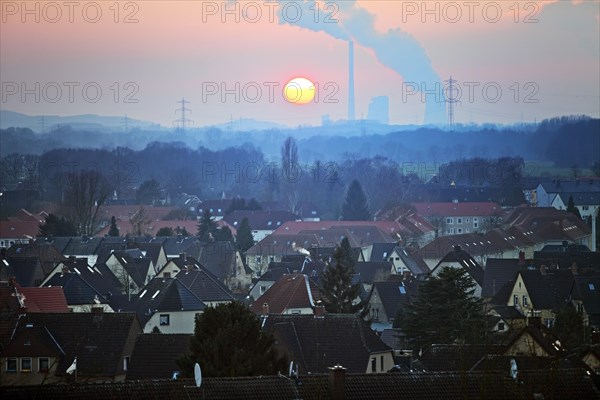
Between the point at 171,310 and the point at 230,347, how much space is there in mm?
16953

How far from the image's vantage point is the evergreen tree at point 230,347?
972 inches

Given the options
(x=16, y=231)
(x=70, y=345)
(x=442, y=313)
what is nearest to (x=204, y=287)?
(x=442, y=313)

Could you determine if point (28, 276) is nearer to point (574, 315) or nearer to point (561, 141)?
point (574, 315)

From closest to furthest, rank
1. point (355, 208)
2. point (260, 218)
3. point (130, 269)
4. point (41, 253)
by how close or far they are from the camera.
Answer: point (130, 269) < point (41, 253) < point (260, 218) < point (355, 208)

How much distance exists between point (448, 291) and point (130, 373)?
12940mm

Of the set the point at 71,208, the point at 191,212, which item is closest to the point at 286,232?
the point at 71,208

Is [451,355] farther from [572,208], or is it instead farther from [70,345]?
[572,208]

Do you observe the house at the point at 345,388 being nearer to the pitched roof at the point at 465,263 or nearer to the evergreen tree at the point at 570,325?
the evergreen tree at the point at 570,325

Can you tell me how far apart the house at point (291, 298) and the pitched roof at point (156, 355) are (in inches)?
469

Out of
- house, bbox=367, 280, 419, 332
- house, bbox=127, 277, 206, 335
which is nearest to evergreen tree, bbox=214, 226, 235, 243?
house, bbox=367, 280, 419, 332

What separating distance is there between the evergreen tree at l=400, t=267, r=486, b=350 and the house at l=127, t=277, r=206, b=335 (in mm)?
7136

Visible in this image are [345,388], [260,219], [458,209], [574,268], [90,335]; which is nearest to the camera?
[345,388]

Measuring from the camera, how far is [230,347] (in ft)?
82.7

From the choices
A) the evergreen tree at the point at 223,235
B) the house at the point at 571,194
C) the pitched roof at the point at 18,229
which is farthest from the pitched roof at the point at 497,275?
the house at the point at 571,194
